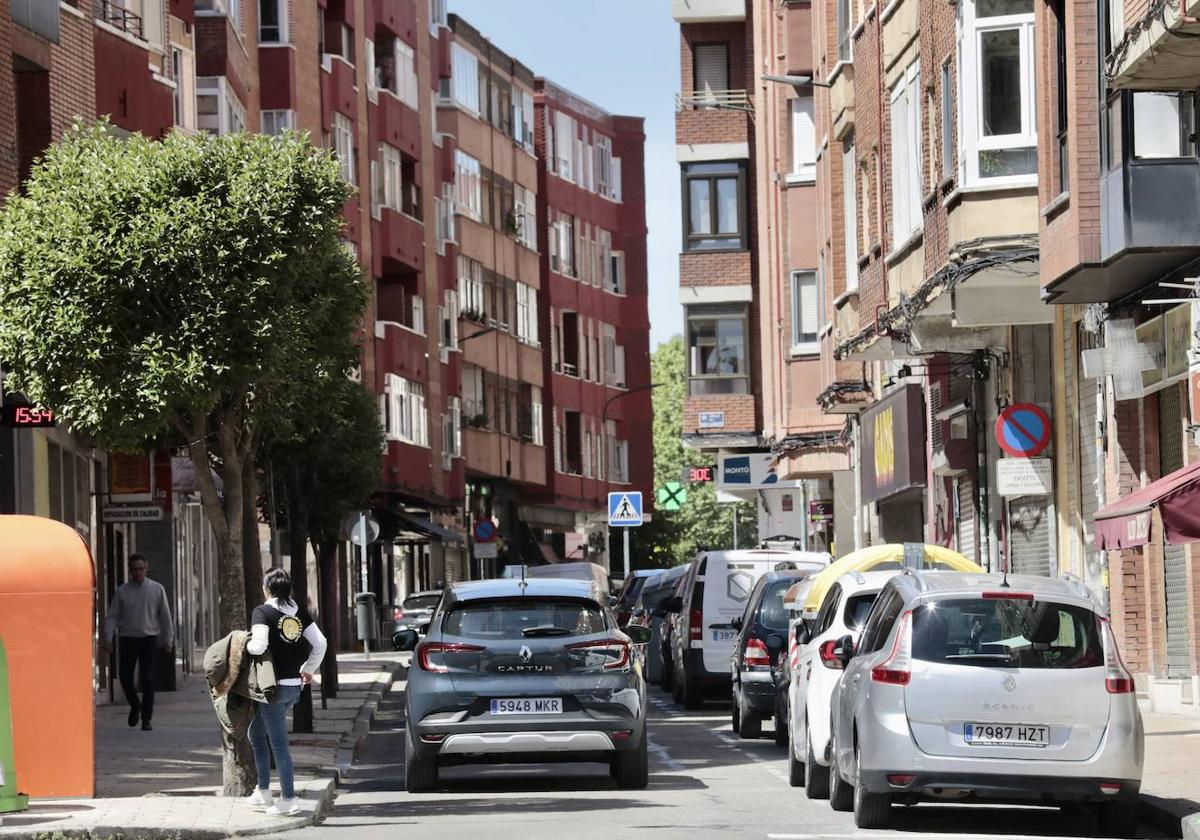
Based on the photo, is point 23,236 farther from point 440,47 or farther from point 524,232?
point 524,232

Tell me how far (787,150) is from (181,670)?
1721 cm

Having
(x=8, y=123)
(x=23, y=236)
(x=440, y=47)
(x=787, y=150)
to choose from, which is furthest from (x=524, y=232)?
(x=23, y=236)

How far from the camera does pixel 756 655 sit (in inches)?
1012

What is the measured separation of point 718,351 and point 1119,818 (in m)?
47.6

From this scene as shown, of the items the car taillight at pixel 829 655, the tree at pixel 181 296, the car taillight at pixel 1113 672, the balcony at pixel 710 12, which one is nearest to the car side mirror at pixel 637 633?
the car taillight at pixel 829 655

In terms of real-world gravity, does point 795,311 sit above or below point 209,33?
below

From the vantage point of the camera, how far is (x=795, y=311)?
5228 cm

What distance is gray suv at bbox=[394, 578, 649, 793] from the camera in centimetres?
1928

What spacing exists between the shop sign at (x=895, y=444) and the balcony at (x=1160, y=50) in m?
15.0

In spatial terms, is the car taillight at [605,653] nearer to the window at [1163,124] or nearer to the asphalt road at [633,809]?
the asphalt road at [633,809]

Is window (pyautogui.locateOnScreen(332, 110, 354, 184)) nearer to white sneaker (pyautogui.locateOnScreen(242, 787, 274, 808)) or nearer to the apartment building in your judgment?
the apartment building

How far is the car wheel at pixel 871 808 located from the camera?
52.4 feet

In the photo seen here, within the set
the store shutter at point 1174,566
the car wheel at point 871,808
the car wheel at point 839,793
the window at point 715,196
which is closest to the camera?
the car wheel at point 871,808

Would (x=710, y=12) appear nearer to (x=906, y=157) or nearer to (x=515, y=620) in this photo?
(x=906, y=157)
